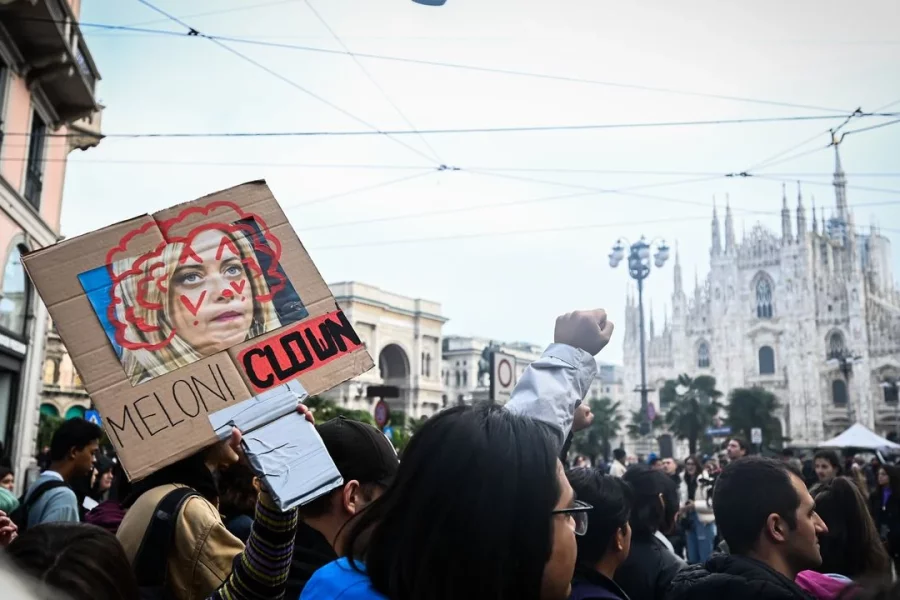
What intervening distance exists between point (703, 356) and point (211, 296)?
62405 millimetres

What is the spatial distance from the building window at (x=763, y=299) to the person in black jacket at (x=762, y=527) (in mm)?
60034

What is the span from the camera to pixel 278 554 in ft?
5.75

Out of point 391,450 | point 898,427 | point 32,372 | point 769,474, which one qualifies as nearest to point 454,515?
point 391,450

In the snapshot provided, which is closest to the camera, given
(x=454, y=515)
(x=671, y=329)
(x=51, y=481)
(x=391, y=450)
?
(x=454, y=515)

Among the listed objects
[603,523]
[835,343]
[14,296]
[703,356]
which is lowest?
[603,523]

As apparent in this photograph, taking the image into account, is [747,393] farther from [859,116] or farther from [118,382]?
[118,382]

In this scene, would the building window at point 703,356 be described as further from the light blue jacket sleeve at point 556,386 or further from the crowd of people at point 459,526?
the light blue jacket sleeve at point 556,386

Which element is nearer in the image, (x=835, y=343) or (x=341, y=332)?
(x=341, y=332)

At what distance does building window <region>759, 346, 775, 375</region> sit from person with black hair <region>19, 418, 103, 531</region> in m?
59.2

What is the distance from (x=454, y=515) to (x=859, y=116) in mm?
9644

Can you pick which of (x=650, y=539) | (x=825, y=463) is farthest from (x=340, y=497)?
(x=825, y=463)

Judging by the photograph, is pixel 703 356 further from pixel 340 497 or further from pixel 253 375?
pixel 253 375

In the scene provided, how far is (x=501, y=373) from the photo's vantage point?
23.3 ft

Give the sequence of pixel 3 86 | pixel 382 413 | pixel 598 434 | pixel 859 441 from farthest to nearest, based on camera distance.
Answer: pixel 598 434
pixel 859 441
pixel 382 413
pixel 3 86
